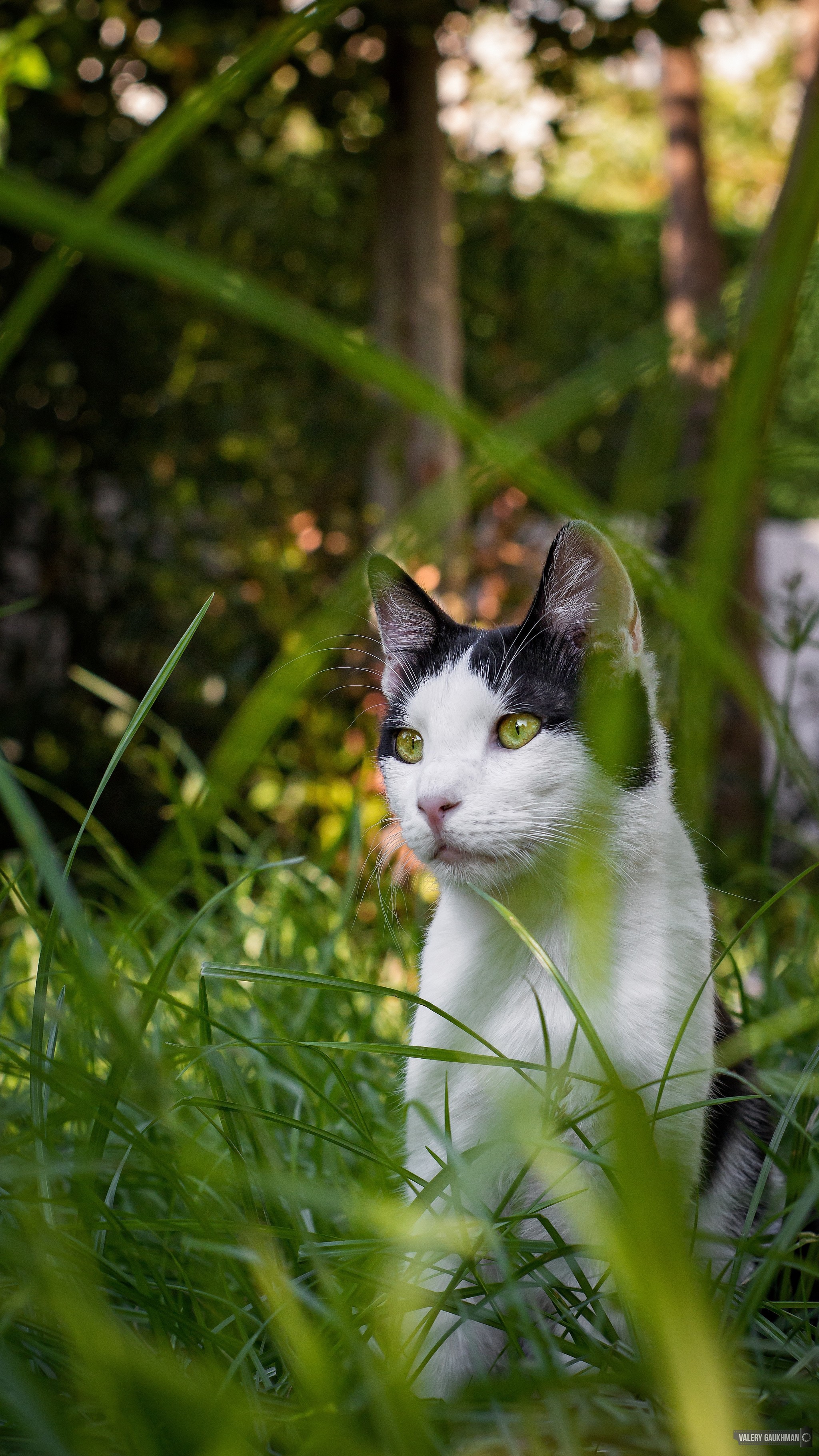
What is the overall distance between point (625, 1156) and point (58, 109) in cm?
298

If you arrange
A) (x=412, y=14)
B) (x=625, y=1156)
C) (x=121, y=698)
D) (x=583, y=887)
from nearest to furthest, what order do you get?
(x=625, y=1156)
(x=583, y=887)
(x=121, y=698)
(x=412, y=14)

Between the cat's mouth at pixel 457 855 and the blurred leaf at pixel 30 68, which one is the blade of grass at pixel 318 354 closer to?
the cat's mouth at pixel 457 855

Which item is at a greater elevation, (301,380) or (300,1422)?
(301,380)

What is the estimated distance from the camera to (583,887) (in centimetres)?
42

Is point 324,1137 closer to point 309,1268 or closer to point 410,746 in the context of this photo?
point 309,1268

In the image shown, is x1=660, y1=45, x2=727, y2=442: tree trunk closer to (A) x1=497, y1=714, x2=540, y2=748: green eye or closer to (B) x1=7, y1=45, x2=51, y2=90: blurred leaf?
(B) x1=7, y1=45, x2=51, y2=90: blurred leaf

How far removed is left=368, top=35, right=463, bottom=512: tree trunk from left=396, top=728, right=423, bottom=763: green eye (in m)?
1.63

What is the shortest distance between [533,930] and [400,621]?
0.39 metres

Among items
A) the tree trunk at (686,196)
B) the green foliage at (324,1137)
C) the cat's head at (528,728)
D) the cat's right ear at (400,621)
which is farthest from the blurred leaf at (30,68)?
the tree trunk at (686,196)

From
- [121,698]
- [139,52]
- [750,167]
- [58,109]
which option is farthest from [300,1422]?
[750,167]

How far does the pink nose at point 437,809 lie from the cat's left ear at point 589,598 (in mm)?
191

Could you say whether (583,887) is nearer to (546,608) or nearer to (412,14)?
(546,608)

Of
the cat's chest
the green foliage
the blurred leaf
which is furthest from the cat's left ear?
the blurred leaf

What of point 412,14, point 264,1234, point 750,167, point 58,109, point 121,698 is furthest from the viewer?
point 750,167
